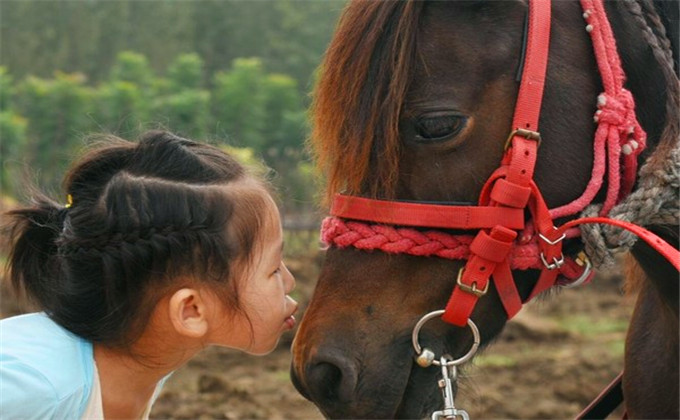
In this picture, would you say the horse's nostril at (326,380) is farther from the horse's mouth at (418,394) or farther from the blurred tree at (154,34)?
the blurred tree at (154,34)

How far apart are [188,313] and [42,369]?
33 centimetres

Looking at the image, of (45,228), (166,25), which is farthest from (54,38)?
(45,228)

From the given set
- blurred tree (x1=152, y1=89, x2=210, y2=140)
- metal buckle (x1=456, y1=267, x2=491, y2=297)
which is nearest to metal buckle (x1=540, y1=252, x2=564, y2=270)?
metal buckle (x1=456, y1=267, x2=491, y2=297)

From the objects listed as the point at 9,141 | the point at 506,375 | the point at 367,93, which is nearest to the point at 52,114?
the point at 9,141

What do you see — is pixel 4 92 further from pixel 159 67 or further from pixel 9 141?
pixel 159 67

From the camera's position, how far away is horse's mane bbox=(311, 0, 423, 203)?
1.85 metres

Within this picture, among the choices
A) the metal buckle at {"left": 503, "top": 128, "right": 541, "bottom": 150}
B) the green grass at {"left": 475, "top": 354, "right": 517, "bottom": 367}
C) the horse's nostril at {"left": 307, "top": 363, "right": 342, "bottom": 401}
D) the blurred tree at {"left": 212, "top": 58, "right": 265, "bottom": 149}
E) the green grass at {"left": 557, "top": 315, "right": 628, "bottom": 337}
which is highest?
the metal buckle at {"left": 503, "top": 128, "right": 541, "bottom": 150}

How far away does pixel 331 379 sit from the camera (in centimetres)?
188

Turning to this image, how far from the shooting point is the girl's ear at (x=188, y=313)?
1.86m

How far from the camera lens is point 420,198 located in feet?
6.10

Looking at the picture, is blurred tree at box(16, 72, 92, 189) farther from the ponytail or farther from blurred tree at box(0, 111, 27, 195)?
the ponytail

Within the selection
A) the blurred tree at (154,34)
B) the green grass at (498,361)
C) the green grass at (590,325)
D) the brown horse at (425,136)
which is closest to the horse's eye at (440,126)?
the brown horse at (425,136)

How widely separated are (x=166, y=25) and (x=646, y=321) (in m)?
17.6

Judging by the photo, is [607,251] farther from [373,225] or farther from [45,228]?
[45,228]
